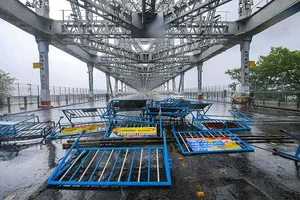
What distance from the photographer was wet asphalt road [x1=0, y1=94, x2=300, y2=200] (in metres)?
2.53

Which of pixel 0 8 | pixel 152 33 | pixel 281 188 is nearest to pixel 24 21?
pixel 0 8

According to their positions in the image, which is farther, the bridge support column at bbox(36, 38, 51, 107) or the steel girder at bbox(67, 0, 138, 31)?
the bridge support column at bbox(36, 38, 51, 107)

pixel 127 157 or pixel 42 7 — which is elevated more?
pixel 42 7

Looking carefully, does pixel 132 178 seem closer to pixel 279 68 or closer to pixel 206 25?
pixel 206 25

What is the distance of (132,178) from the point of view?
2.96 m

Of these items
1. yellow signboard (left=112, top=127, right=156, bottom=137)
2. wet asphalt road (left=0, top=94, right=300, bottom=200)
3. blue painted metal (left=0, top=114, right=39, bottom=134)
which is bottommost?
wet asphalt road (left=0, top=94, right=300, bottom=200)

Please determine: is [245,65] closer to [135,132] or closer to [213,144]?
[213,144]

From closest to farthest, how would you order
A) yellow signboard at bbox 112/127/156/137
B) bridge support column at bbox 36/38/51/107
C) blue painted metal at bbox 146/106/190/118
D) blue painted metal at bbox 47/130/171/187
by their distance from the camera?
blue painted metal at bbox 47/130/171/187 → yellow signboard at bbox 112/127/156/137 → blue painted metal at bbox 146/106/190/118 → bridge support column at bbox 36/38/51/107

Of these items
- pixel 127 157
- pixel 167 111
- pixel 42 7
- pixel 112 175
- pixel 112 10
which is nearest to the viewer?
pixel 112 175

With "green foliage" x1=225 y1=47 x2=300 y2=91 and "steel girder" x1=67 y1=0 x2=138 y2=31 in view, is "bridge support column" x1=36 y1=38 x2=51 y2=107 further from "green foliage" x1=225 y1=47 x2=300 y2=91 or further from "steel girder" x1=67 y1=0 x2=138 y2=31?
"green foliage" x1=225 y1=47 x2=300 y2=91

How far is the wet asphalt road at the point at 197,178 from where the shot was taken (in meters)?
2.53

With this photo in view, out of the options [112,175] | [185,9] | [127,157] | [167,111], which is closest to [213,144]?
[127,157]

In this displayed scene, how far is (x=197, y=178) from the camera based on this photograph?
299 centimetres

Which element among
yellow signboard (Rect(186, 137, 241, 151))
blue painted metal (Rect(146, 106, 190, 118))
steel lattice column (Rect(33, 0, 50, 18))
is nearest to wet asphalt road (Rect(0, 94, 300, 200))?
yellow signboard (Rect(186, 137, 241, 151))
